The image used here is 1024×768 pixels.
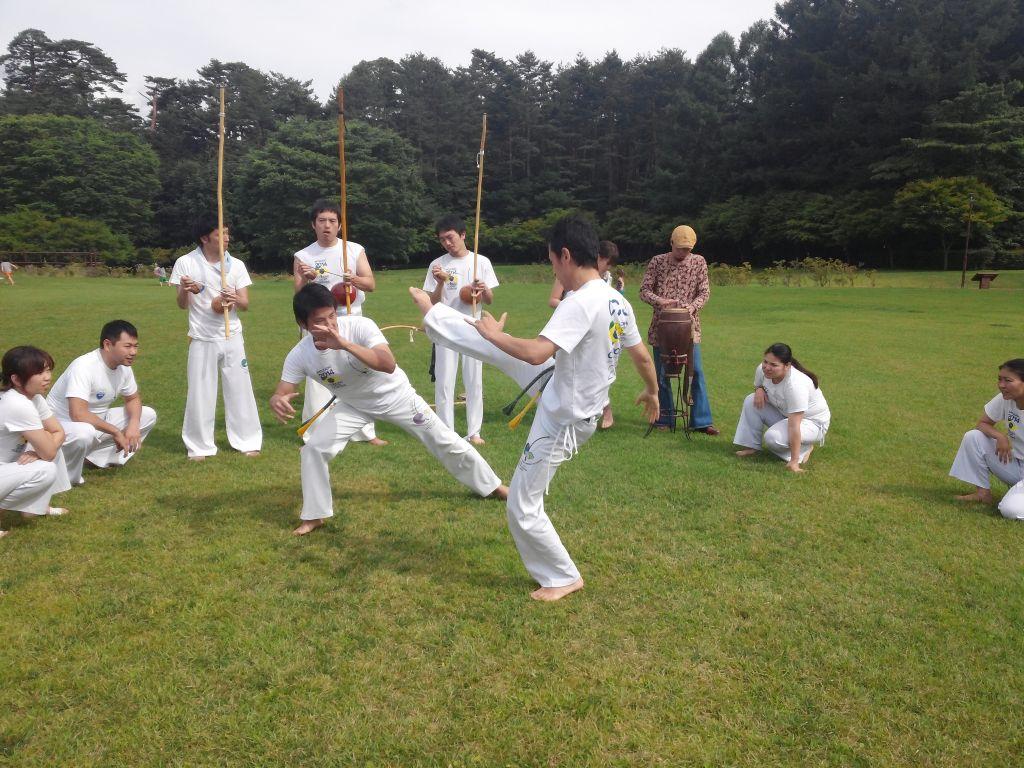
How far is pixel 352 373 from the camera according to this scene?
530 cm

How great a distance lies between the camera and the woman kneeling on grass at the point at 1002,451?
5.43 metres

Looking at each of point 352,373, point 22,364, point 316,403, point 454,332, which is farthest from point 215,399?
point 454,332

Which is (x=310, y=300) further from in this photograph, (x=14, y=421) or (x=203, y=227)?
(x=203, y=227)

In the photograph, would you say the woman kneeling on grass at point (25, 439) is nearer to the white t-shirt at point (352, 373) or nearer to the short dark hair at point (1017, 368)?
the white t-shirt at point (352, 373)

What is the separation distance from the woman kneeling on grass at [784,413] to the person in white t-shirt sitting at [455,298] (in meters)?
2.73

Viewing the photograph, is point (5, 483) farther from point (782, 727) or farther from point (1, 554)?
point (782, 727)

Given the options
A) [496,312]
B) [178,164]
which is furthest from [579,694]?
[178,164]

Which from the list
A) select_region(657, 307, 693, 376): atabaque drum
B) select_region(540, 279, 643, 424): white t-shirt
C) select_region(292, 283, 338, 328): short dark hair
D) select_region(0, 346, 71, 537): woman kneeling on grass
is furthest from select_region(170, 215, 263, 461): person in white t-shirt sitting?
select_region(657, 307, 693, 376): atabaque drum

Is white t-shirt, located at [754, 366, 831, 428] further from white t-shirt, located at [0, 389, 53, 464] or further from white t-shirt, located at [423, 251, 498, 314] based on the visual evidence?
white t-shirt, located at [0, 389, 53, 464]

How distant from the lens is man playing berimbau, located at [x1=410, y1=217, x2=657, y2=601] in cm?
383

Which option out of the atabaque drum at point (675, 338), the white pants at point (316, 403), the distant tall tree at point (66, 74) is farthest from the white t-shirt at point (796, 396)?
the distant tall tree at point (66, 74)

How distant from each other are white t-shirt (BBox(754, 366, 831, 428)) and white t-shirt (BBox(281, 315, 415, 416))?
11.9ft

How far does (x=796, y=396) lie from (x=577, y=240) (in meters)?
3.73

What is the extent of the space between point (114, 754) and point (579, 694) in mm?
1981
